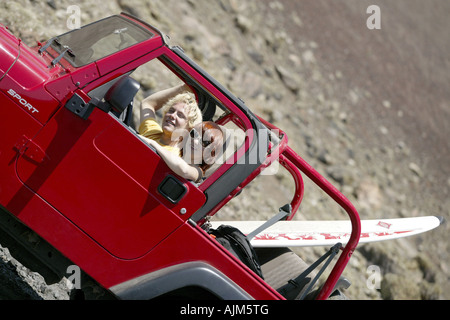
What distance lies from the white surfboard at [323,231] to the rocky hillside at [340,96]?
1765 millimetres

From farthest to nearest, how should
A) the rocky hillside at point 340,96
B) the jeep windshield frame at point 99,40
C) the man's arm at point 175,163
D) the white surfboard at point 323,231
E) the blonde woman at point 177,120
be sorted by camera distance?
the rocky hillside at point 340,96, the white surfboard at point 323,231, the blonde woman at point 177,120, the jeep windshield frame at point 99,40, the man's arm at point 175,163

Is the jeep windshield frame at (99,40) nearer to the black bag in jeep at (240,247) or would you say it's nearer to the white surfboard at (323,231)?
the black bag in jeep at (240,247)

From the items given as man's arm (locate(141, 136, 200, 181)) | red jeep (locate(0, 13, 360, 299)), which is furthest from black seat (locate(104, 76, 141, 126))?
man's arm (locate(141, 136, 200, 181))

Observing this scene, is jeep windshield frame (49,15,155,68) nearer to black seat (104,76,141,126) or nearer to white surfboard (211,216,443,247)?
black seat (104,76,141,126)

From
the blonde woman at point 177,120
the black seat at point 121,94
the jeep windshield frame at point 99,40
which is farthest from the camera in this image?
the blonde woman at point 177,120

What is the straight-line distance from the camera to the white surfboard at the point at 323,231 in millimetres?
5031

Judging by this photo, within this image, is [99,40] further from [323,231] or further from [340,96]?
[340,96]

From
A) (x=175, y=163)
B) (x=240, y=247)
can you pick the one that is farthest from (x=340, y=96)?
(x=175, y=163)

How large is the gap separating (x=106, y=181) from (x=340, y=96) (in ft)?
42.3

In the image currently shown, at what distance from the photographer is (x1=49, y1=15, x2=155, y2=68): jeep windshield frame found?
3725 millimetres

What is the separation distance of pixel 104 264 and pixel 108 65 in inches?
49.8

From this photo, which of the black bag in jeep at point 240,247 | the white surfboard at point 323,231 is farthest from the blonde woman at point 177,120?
the white surfboard at point 323,231

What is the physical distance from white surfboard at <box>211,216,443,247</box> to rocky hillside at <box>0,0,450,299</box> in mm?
1765
